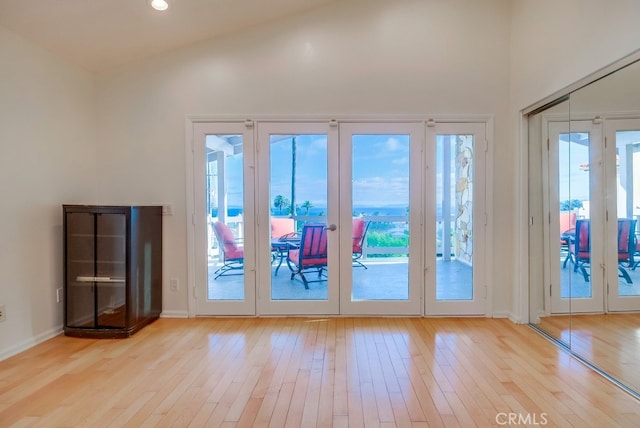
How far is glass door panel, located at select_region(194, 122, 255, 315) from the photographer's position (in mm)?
3537

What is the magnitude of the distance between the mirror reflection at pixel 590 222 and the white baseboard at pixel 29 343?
15.2 feet

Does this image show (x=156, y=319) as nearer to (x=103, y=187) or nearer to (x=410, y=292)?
(x=103, y=187)

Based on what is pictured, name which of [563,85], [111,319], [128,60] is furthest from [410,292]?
[128,60]

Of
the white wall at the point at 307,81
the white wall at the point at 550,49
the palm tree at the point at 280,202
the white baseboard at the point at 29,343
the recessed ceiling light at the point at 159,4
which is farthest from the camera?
the palm tree at the point at 280,202

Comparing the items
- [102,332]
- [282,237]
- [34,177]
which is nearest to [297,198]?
[282,237]

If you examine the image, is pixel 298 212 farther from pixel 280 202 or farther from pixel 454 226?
pixel 454 226

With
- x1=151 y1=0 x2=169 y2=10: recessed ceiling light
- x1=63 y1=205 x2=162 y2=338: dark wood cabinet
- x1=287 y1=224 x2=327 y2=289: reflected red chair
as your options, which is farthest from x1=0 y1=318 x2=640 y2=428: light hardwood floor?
x1=151 y1=0 x2=169 y2=10: recessed ceiling light

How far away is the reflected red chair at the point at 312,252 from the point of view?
356 cm

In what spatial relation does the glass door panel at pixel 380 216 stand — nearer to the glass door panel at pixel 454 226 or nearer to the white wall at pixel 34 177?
the glass door panel at pixel 454 226

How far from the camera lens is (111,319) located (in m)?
3.08

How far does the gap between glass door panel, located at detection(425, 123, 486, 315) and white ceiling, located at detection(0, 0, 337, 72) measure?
2.09 meters

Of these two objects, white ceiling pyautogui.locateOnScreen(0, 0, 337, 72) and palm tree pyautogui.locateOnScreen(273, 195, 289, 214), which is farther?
palm tree pyautogui.locateOnScreen(273, 195, 289, 214)

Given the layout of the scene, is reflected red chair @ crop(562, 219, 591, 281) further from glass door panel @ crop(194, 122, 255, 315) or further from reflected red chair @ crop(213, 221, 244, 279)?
reflected red chair @ crop(213, 221, 244, 279)

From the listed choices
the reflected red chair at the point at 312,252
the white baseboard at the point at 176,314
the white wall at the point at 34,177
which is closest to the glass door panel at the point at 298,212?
the reflected red chair at the point at 312,252
